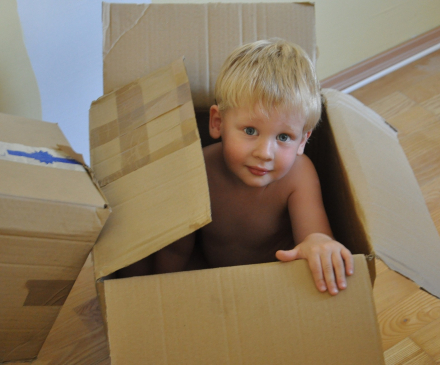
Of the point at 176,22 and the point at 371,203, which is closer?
the point at 371,203

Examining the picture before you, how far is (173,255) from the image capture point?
0.89 meters

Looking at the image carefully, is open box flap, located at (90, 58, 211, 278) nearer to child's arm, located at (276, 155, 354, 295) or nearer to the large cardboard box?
the large cardboard box

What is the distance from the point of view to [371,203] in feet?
1.96

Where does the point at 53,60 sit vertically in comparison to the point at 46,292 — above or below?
above

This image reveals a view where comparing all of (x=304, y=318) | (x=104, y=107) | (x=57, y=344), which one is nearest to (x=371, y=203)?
(x=304, y=318)

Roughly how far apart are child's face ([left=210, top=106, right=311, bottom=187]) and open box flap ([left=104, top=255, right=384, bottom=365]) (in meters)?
0.23

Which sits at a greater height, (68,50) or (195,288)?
(68,50)

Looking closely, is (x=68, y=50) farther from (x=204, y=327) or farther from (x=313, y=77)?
(x=204, y=327)

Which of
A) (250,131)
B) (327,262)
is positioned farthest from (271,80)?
(327,262)

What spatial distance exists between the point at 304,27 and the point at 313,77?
0.12m

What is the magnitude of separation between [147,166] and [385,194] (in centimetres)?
32

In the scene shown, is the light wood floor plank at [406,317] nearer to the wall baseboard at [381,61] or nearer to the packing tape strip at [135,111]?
the packing tape strip at [135,111]

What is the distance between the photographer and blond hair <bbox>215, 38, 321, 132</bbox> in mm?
688

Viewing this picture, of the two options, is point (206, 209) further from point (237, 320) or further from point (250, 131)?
point (250, 131)
